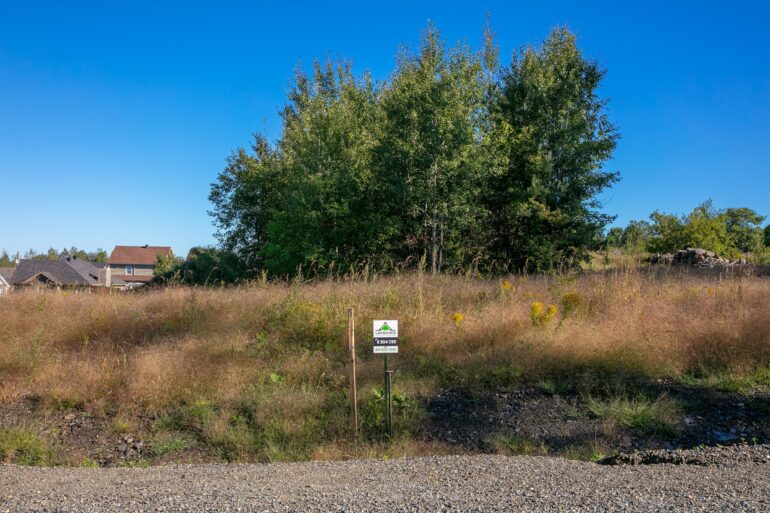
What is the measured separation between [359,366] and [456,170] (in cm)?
1149

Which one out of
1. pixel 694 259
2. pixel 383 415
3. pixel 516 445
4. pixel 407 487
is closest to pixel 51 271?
pixel 694 259

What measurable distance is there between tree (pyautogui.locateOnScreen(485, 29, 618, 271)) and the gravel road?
16898mm

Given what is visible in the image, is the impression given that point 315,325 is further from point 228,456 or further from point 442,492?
point 442,492

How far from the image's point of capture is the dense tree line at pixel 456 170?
19516 mm

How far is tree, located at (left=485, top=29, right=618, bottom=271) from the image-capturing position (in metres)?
22.0

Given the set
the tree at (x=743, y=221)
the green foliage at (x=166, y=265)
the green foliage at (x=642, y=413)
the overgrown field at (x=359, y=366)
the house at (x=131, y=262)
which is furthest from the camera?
the house at (x=131, y=262)

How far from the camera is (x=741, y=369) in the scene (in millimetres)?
9023

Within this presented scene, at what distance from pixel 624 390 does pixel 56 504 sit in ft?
23.5

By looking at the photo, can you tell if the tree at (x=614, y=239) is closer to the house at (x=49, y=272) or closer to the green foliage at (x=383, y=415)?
the green foliage at (x=383, y=415)

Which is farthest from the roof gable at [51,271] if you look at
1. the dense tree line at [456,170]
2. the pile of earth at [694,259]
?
the pile of earth at [694,259]

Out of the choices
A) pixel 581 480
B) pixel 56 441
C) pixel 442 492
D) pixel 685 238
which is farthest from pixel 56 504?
pixel 685 238

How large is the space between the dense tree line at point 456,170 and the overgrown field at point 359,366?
26.2 feet

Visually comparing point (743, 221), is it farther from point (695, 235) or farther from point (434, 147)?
point (434, 147)

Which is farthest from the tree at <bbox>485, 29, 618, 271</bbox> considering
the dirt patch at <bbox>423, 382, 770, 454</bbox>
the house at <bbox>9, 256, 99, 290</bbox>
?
the house at <bbox>9, 256, 99, 290</bbox>
